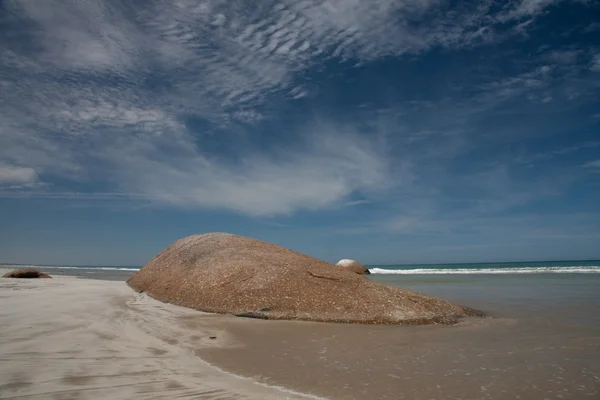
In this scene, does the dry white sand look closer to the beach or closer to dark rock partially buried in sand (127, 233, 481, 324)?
the beach

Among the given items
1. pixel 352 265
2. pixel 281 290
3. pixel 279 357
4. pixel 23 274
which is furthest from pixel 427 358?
pixel 352 265

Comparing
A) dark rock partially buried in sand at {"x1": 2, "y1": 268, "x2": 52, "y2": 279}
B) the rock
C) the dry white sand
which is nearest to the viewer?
the dry white sand

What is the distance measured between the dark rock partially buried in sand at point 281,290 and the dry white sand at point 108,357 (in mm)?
1227

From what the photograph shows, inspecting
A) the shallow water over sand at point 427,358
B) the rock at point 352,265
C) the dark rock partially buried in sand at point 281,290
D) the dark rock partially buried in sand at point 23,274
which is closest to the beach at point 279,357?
the shallow water over sand at point 427,358

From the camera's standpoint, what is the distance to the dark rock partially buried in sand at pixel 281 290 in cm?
764

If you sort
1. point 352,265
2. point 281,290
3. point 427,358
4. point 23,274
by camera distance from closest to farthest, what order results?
point 427,358
point 281,290
point 23,274
point 352,265

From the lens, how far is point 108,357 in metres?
4.56

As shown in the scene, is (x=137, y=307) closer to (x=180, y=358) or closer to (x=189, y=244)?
(x=189, y=244)

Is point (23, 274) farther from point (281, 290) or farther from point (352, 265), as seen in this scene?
point (352, 265)

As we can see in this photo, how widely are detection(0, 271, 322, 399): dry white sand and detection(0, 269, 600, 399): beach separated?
16 millimetres

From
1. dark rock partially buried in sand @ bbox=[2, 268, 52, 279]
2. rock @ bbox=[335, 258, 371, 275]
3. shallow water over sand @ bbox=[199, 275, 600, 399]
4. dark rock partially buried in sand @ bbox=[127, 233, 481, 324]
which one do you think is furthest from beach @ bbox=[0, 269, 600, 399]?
rock @ bbox=[335, 258, 371, 275]

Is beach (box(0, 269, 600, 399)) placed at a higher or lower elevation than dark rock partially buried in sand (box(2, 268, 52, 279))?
lower

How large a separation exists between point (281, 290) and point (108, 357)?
4.07 meters

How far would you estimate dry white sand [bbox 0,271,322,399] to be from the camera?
11.8ft
